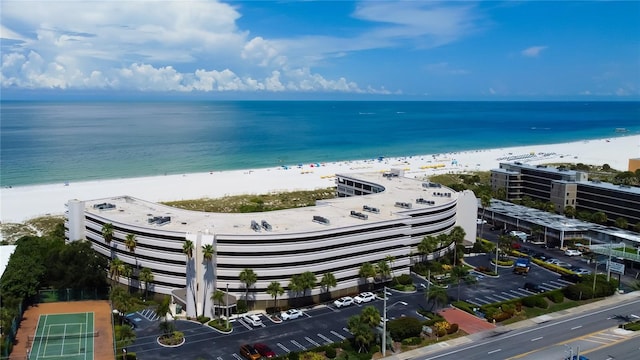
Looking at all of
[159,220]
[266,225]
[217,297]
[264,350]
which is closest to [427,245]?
[266,225]

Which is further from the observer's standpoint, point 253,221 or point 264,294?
point 253,221

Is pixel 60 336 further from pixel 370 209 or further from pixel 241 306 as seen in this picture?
pixel 370 209

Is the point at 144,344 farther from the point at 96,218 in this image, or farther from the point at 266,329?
the point at 96,218

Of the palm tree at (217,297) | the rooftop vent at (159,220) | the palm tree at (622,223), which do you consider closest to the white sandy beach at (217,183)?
the rooftop vent at (159,220)

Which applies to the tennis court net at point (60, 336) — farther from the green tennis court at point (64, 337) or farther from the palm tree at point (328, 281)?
the palm tree at point (328, 281)

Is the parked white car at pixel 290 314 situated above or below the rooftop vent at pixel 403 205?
below

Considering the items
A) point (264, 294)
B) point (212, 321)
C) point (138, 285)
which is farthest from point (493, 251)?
point (138, 285)

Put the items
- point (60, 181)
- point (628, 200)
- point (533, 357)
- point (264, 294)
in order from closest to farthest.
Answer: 1. point (533, 357)
2. point (264, 294)
3. point (628, 200)
4. point (60, 181)
